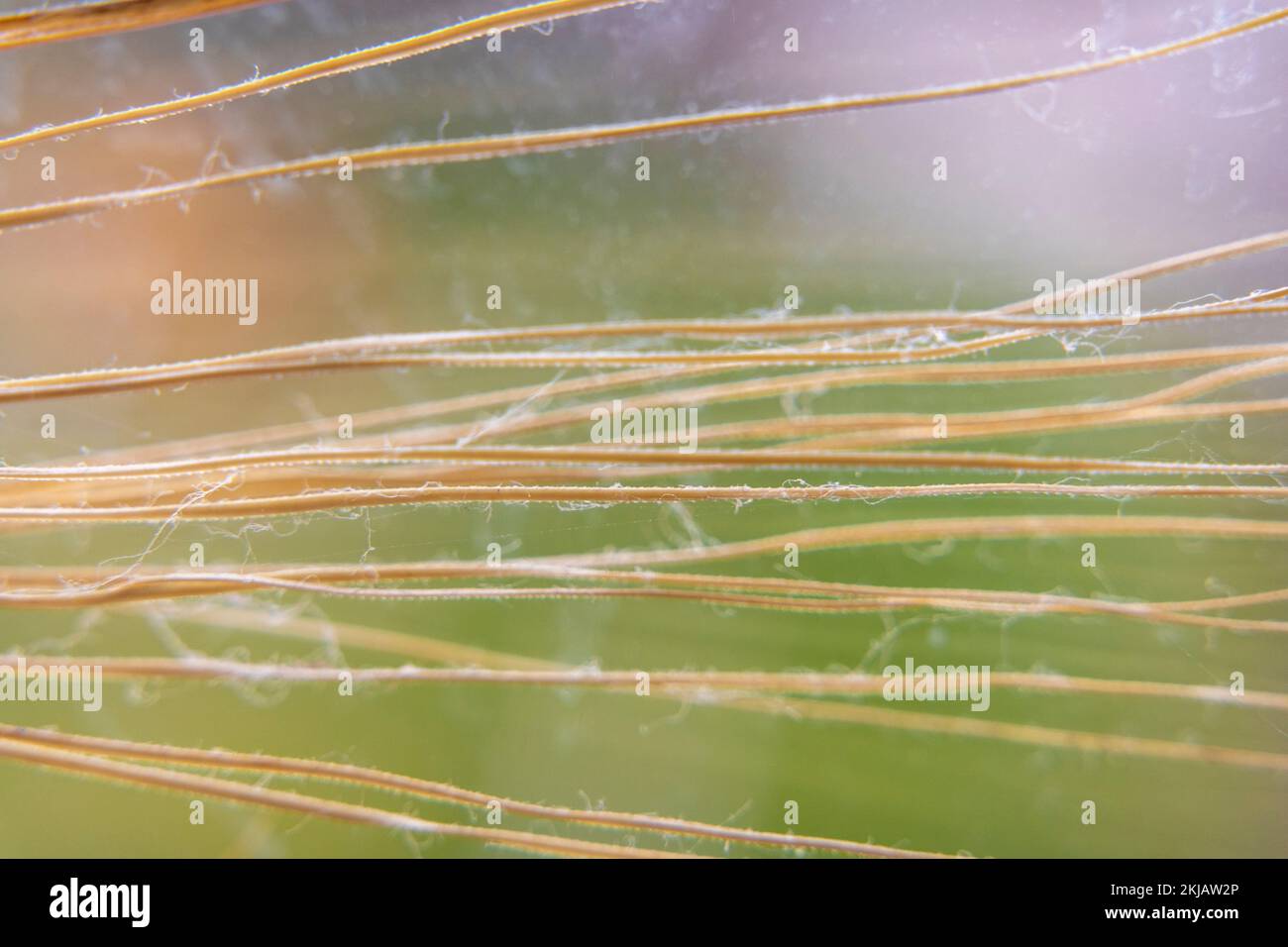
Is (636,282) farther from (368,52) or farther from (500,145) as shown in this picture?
(368,52)

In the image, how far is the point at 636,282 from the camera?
1075 millimetres

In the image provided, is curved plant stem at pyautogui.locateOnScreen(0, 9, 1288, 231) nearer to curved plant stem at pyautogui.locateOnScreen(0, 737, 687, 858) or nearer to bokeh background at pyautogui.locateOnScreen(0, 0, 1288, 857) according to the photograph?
bokeh background at pyautogui.locateOnScreen(0, 0, 1288, 857)

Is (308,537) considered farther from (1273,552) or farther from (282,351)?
(1273,552)

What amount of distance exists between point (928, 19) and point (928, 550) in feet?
2.46

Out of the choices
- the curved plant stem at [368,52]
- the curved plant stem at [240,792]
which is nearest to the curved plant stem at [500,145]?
the curved plant stem at [368,52]

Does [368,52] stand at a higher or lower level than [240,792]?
higher

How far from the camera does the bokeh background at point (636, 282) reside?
3.35 ft

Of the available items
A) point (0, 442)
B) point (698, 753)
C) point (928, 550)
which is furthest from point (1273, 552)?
point (0, 442)

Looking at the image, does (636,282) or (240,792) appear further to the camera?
(636,282)

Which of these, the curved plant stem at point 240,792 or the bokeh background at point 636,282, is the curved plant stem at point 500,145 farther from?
the curved plant stem at point 240,792

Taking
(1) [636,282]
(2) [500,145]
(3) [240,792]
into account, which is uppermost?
(2) [500,145]

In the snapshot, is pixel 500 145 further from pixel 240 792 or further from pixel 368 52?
pixel 240 792

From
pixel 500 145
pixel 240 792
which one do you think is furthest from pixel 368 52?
pixel 240 792

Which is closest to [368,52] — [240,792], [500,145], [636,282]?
[500,145]
